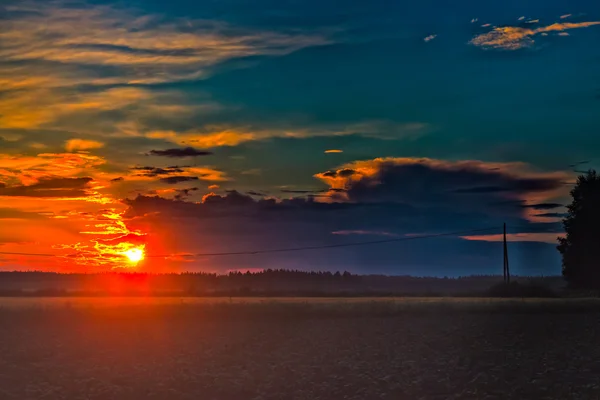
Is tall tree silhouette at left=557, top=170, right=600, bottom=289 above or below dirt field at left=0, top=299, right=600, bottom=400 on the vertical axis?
above

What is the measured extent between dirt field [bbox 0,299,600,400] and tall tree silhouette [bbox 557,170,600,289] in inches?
1306

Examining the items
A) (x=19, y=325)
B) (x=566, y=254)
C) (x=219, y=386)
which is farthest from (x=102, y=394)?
(x=566, y=254)

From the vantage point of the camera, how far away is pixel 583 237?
8638cm

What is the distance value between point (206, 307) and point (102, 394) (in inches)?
1231

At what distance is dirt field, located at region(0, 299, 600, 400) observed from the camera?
2383cm

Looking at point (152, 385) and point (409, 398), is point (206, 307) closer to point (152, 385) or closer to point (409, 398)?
point (152, 385)

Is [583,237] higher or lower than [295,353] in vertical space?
higher

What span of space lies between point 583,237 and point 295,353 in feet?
208

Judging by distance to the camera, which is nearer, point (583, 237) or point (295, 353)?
point (295, 353)

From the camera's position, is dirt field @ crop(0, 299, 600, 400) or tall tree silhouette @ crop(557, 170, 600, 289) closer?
dirt field @ crop(0, 299, 600, 400)

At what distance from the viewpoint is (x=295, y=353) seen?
32.2 metres

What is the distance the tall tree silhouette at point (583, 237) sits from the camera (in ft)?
280

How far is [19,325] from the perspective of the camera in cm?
4600

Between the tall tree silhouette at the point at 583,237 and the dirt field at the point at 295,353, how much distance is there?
33.2 meters
